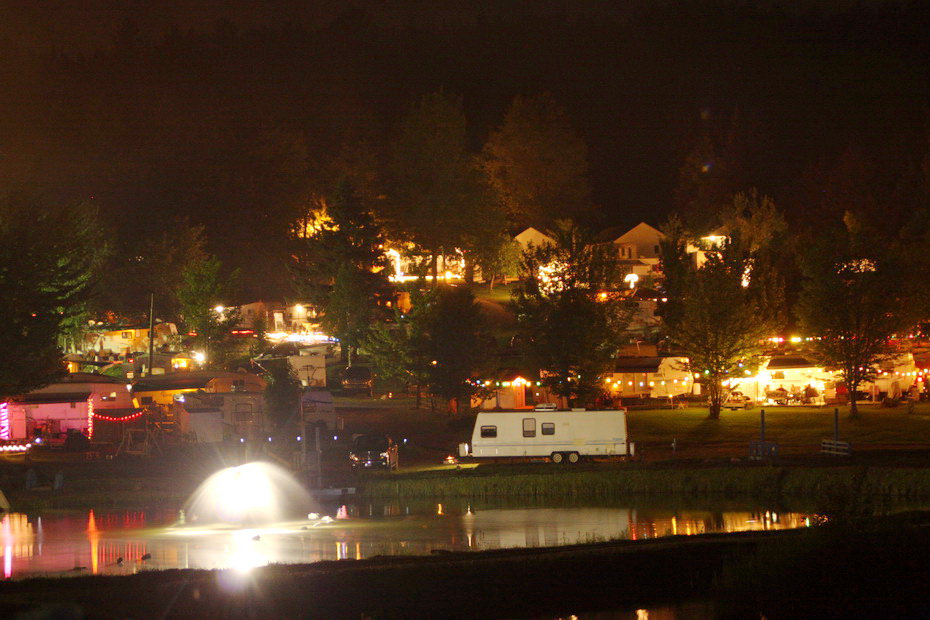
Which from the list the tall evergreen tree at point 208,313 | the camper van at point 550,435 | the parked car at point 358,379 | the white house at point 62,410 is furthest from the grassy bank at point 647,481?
the tall evergreen tree at point 208,313

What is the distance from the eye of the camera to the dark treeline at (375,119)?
110250 millimetres

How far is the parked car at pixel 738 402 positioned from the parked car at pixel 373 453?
2053 cm

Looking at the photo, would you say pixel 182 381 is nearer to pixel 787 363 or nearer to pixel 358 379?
pixel 358 379

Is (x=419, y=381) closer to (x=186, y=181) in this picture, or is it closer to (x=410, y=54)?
(x=186, y=181)

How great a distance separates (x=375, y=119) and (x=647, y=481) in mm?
131293

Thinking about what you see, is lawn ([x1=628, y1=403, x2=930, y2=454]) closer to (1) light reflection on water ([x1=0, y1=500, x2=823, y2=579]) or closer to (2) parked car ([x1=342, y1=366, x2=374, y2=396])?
(1) light reflection on water ([x1=0, y1=500, x2=823, y2=579])

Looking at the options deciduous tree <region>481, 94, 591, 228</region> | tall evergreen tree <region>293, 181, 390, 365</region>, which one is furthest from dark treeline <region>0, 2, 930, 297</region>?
tall evergreen tree <region>293, 181, 390, 365</region>

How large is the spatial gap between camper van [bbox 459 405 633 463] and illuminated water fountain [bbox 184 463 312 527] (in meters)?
7.59

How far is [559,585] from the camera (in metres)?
20.6

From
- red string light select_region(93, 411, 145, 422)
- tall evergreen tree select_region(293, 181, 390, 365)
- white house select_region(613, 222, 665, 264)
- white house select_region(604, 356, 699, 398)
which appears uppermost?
white house select_region(613, 222, 665, 264)

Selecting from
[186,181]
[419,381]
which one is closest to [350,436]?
[419,381]

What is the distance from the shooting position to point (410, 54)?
632 ft

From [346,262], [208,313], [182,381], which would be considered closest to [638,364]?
[346,262]

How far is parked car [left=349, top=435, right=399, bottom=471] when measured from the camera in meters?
41.2
